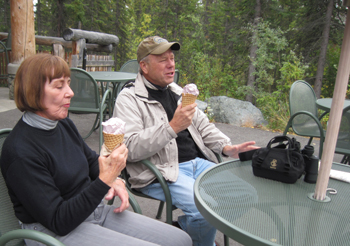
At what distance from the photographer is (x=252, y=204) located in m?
1.34

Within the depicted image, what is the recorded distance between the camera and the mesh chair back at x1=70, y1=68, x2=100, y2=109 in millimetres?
3830

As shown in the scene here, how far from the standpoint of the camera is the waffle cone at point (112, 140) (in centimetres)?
146

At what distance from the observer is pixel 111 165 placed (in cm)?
140

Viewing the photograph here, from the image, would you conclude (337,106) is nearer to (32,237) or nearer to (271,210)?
(271,210)

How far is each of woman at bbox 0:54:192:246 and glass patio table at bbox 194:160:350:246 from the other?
15.9 inches

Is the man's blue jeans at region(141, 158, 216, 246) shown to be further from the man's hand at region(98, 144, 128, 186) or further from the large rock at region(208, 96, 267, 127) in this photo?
the large rock at region(208, 96, 267, 127)

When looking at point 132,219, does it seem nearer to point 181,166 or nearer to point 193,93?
point 181,166

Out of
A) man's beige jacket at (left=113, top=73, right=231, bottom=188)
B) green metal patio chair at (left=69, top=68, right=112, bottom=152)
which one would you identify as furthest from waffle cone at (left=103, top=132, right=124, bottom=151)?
green metal patio chair at (left=69, top=68, right=112, bottom=152)

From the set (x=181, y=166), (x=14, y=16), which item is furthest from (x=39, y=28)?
(x=181, y=166)

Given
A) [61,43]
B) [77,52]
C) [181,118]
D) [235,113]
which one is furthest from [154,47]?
[61,43]

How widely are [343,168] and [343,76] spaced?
Result: 0.97m

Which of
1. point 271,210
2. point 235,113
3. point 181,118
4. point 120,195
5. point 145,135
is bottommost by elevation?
point 235,113

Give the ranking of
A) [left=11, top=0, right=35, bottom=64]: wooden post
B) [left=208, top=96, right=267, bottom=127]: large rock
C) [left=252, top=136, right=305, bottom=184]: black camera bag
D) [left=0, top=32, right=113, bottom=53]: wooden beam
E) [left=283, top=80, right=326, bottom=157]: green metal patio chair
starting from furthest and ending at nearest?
[left=0, top=32, right=113, bottom=53]: wooden beam, [left=208, top=96, right=267, bottom=127]: large rock, [left=11, top=0, right=35, bottom=64]: wooden post, [left=283, top=80, right=326, bottom=157]: green metal patio chair, [left=252, top=136, right=305, bottom=184]: black camera bag

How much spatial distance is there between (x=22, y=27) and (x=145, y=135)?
4943mm
